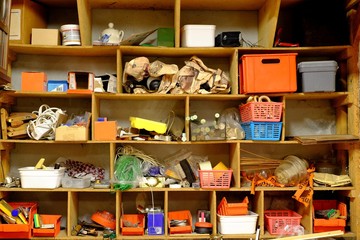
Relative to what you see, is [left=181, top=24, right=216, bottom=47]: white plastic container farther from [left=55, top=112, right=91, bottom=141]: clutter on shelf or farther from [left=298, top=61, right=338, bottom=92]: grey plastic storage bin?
[left=55, top=112, right=91, bottom=141]: clutter on shelf

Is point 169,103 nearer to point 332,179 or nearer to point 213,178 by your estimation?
point 213,178

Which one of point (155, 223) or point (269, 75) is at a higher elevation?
point (269, 75)

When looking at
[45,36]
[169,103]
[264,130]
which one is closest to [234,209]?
[264,130]

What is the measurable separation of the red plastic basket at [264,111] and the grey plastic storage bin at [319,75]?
0.30 m

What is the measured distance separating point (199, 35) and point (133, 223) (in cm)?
168

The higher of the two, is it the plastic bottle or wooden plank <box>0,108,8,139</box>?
wooden plank <box>0,108,8,139</box>

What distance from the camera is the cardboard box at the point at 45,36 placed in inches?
126

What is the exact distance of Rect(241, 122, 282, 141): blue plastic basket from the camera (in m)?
3.12

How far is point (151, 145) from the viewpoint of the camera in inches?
138

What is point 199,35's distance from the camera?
3.22 meters

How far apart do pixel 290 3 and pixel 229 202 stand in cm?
188

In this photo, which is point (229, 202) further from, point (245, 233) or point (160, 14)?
point (160, 14)

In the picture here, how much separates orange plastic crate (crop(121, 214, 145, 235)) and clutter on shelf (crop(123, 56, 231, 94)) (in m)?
1.06

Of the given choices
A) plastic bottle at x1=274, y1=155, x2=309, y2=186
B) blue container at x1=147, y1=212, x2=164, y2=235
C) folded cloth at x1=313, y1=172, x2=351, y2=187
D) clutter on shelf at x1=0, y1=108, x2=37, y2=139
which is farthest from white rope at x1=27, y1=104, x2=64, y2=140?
→ folded cloth at x1=313, y1=172, x2=351, y2=187
